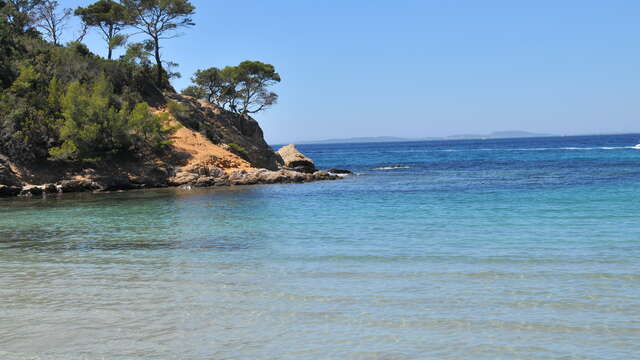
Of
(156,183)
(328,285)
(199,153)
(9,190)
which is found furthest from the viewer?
(199,153)

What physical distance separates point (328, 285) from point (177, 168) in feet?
113

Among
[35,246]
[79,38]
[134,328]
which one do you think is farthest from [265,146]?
[134,328]

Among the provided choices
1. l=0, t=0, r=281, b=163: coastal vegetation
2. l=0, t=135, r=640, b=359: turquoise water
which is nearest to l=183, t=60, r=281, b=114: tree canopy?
l=0, t=0, r=281, b=163: coastal vegetation

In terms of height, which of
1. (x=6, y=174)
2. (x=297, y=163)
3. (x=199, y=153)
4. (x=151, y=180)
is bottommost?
(x=151, y=180)

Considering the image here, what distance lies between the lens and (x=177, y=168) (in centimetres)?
4444

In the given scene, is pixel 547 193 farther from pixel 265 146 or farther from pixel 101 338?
pixel 265 146

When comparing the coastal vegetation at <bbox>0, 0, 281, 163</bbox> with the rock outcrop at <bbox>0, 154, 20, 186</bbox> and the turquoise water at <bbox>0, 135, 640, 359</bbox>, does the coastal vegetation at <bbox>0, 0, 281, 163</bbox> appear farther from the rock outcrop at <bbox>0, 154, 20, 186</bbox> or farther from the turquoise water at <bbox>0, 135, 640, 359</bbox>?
the turquoise water at <bbox>0, 135, 640, 359</bbox>

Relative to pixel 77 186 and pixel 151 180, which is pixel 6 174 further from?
pixel 151 180

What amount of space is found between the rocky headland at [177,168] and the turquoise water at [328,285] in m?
16.9

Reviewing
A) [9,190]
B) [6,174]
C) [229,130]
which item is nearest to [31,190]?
[9,190]

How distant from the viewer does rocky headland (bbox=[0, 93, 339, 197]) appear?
3997cm

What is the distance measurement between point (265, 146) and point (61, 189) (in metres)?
22.7

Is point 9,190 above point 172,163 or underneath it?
underneath

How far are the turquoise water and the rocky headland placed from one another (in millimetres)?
16933
